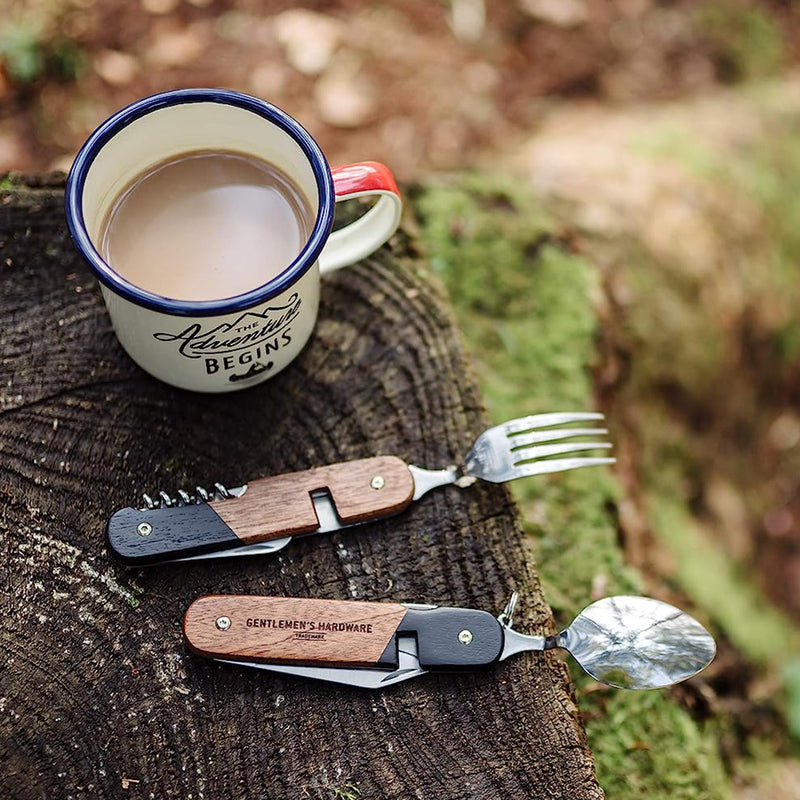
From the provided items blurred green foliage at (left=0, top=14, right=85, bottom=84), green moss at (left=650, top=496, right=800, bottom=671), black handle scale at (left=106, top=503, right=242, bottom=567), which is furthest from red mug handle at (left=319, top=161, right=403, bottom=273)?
blurred green foliage at (left=0, top=14, right=85, bottom=84)

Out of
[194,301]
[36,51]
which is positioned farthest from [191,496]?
[36,51]

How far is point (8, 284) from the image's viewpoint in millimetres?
1440

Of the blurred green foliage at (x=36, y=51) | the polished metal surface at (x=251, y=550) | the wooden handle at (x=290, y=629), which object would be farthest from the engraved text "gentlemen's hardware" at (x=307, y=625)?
the blurred green foliage at (x=36, y=51)

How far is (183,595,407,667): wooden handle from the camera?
124cm

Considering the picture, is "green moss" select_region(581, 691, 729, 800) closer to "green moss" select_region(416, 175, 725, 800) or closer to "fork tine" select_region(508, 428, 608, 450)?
"green moss" select_region(416, 175, 725, 800)

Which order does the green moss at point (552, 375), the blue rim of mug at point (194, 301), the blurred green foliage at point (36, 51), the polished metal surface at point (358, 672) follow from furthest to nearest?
1. the blurred green foliage at point (36, 51)
2. the green moss at point (552, 375)
3. the polished metal surface at point (358, 672)
4. the blue rim of mug at point (194, 301)

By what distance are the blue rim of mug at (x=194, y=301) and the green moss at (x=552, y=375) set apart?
2.52ft

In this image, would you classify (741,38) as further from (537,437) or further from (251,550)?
(251,550)

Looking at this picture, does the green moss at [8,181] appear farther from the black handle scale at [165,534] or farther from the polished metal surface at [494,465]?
the polished metal surface at [494,465]

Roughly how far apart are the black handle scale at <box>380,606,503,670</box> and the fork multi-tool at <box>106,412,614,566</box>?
18 cm

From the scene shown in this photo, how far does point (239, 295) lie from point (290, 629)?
0.49 m

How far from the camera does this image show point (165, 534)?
1.29 metres

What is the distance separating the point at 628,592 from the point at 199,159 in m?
1.15

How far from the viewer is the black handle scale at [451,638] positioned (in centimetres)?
126
